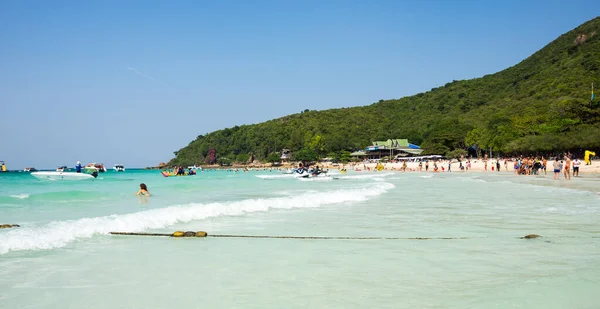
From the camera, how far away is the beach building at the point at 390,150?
336ft

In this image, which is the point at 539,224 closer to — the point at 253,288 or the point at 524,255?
the point at 524,255

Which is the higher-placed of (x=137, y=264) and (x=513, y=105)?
(x=513, y=105)

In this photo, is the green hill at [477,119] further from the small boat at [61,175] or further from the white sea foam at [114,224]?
the small boat at [61,175]

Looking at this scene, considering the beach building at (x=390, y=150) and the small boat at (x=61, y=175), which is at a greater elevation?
the beach building at (x=390, y=150)

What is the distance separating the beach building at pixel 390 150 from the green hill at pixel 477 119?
4.69m

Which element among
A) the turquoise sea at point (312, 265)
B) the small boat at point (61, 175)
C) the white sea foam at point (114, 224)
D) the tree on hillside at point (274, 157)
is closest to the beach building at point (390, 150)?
the tree on hillside at point (274, 157)

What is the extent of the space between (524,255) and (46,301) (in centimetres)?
611

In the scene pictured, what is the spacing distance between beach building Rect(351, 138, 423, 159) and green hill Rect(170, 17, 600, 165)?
15.4ft

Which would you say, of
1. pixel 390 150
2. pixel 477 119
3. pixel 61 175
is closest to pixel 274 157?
pixel 390 150

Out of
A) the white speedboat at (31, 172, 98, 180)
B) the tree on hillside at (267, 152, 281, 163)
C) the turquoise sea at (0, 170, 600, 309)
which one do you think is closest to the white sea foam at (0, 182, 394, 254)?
the turquoise sea at (0, 170, 600, 309)

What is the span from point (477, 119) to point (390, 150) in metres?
20.1

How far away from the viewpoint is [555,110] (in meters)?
61.6

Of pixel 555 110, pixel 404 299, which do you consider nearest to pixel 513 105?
pixel 555 110

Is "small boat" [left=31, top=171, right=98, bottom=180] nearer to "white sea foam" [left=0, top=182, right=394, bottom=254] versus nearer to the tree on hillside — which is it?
"white sea foam" [left=0, top=182, right=394, bottom=254]
